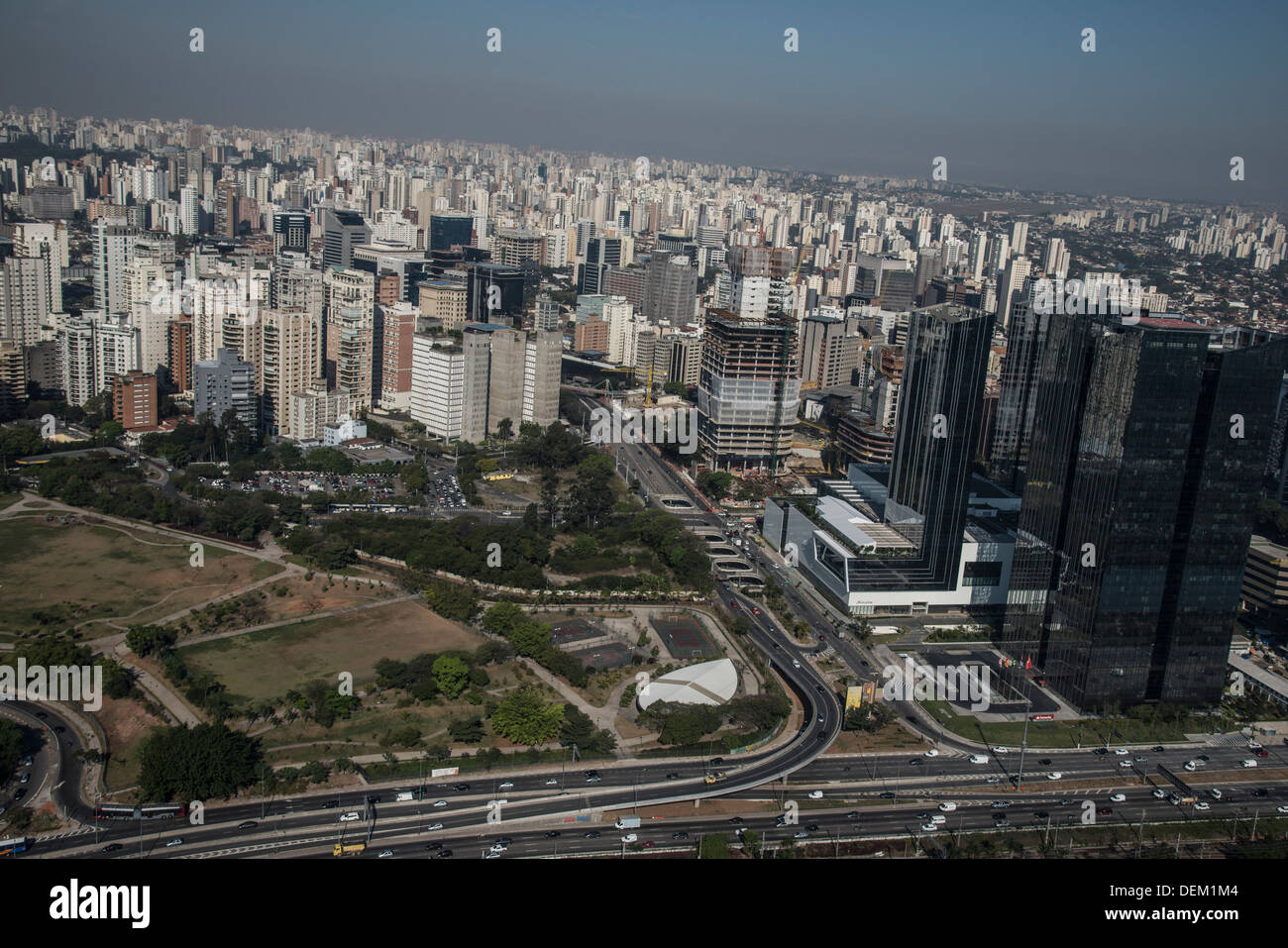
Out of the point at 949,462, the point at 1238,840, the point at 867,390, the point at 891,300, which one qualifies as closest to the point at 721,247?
the point at 891,300

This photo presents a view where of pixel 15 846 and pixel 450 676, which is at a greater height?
pixel 450 676

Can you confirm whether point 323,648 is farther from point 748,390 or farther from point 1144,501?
point 748,390

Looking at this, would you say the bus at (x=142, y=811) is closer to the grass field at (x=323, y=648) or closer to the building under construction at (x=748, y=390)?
the grass field at (x=323, y=648)

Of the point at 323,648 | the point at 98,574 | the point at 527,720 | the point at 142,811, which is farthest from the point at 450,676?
the point at 98,574

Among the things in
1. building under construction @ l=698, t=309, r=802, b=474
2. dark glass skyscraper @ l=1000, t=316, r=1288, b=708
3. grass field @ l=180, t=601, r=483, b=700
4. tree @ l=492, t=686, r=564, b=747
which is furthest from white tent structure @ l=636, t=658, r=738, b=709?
building under construction @ l=698, t=309, r=802, b=474

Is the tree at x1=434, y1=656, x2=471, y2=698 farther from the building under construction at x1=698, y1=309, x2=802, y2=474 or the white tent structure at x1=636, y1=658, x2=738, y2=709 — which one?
the building under construction at x1=698, y1=309, x2=802, y2=474

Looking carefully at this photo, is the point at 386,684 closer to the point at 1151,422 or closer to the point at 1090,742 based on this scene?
the point at 1090,742
